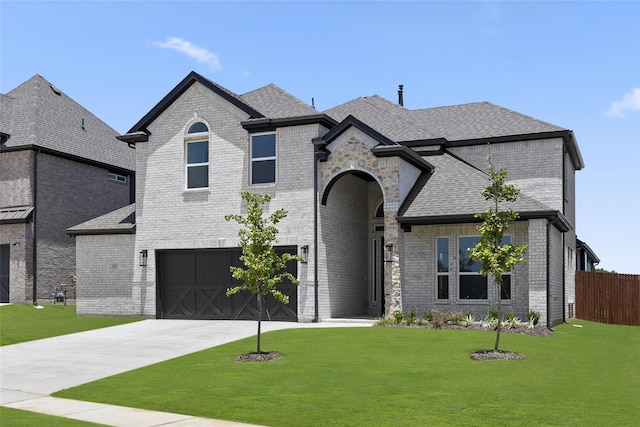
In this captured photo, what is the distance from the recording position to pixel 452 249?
2320 cm

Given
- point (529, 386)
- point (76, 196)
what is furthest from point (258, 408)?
point (76, 196)

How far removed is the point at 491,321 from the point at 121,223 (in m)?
14.6

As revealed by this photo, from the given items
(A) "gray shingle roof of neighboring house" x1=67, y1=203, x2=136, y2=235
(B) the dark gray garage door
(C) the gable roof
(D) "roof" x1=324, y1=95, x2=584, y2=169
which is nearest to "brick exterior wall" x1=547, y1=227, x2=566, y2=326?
(D) "roof" x1=324, y1=95, x2=584, y2=169

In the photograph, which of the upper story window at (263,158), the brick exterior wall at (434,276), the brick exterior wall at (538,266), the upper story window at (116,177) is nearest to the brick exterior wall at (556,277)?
the brick exterior wall at (538,266)

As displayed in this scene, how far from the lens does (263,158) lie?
25188 millimetres

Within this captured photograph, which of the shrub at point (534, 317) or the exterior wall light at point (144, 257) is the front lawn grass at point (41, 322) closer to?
the exterior wall light at point (144, 257)

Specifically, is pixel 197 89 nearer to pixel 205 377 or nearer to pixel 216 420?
pixel 205 377

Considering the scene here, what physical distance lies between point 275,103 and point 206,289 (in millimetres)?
7375

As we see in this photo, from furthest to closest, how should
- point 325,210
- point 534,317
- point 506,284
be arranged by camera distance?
point 325,210 → point 506,284 → point 534,317

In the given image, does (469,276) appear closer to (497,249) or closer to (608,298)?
(497,249)

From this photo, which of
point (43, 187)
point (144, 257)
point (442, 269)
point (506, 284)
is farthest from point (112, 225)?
point (506, 284)

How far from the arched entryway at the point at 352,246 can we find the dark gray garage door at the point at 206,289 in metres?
1.31

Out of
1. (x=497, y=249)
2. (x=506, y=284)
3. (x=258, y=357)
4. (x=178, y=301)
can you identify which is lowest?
(x=258, y=357)

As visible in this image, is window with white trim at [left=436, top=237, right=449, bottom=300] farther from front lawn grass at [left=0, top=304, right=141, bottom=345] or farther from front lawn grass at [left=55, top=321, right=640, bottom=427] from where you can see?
front lawn grass at [left=0, top=304, right=141, bottom=345]
